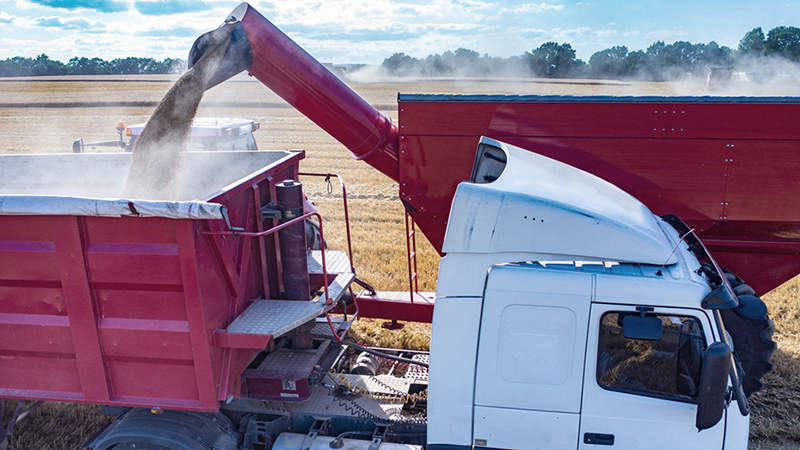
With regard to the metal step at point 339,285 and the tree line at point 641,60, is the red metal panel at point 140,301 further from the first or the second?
the tree line at point 641,60

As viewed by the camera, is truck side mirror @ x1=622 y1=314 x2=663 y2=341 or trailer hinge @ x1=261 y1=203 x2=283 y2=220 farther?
trailer hinge @ x1=261 y1=203 x2=283 y2=220

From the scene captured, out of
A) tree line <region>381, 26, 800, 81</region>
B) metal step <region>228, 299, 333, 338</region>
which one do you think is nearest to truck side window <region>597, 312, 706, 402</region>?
metal step <region>228, 299, 333, 338</region>

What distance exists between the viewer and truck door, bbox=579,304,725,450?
3033mm

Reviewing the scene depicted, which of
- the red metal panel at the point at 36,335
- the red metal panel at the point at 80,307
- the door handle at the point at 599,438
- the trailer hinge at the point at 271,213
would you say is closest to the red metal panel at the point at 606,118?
the trailer hinge at the point at 271,213

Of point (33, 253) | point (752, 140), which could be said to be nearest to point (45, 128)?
point (33, 253)

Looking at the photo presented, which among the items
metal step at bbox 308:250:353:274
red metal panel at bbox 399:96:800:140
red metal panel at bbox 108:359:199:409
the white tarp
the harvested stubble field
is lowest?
the harvested stubble field

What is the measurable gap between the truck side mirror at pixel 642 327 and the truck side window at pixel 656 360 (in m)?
0.04

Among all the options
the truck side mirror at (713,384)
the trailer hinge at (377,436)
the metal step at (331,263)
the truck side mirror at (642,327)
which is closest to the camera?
the truck side mirror at (713,384)

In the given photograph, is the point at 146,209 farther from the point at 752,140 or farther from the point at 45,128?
the point at 45,128

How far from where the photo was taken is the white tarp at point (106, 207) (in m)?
3.18

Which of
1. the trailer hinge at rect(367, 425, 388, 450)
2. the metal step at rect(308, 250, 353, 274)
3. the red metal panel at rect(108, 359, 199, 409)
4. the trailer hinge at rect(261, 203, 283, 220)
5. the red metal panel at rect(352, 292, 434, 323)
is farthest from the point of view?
the red metal panel at rect(352, 292, 434, 323)

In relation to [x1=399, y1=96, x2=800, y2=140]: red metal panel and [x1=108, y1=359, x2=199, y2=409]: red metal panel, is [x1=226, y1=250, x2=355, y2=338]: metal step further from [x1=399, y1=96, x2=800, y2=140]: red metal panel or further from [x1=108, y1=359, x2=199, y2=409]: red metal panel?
[x1=399, y1=96, x2=800, y2=140]: red metal panel

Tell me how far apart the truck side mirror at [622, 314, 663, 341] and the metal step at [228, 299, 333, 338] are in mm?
1995

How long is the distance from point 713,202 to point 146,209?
4402 mm
